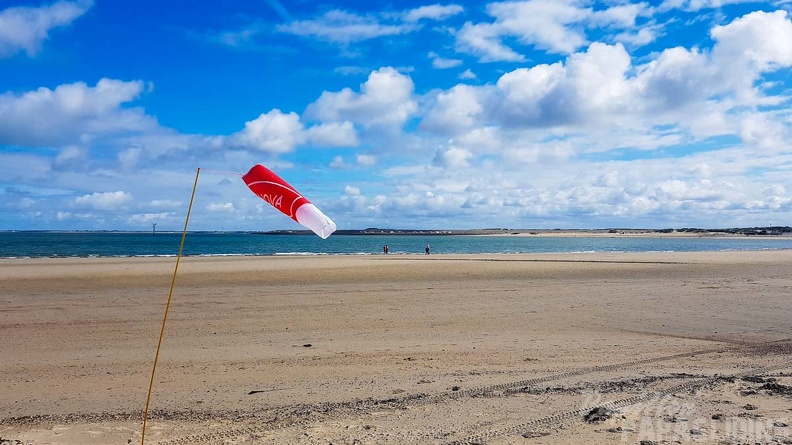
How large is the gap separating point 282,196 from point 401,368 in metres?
4.01

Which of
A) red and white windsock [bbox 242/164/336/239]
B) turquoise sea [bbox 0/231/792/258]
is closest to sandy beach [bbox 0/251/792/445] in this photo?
red and white windsock [bbox 242/164/336/239]

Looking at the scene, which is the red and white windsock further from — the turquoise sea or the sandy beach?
the turquoise sea

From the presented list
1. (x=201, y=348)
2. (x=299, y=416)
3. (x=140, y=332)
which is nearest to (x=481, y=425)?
(x=299, y=416)

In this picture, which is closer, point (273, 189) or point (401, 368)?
point (273, 189)

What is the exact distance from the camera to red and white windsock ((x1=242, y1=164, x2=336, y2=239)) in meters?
5.87

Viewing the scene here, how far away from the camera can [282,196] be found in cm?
588

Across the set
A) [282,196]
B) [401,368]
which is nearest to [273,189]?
[282,196]

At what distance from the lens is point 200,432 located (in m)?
5.89

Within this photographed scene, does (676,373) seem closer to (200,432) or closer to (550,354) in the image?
(550,354)

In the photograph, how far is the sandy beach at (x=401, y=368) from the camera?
232 inches

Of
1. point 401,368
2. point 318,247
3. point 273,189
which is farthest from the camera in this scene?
point 318,247

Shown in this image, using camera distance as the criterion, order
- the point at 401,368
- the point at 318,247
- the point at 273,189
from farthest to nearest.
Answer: the point at 318,247 < the point at 401,368 < the point at 273,189

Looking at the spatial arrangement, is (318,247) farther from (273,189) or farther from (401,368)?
(273,189)

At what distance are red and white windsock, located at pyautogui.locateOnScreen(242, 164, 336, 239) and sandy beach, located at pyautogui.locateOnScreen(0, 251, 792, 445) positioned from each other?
2.27 metres
